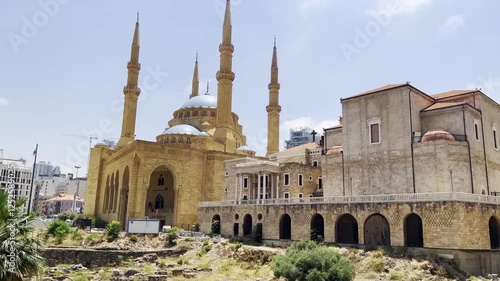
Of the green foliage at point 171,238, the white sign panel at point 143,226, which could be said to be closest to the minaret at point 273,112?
the white sign panel at point 143,226

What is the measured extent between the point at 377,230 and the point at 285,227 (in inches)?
326

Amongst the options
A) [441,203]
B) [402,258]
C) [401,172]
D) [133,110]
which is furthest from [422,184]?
[133,110]

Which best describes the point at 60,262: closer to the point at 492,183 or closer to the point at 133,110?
the point at 133,110

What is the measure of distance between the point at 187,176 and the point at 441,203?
1141 inches

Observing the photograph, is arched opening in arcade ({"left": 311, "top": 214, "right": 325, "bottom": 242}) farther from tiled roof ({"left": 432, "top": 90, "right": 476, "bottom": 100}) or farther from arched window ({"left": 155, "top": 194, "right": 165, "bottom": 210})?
arched window ({"left": 155, "top": 194, "right": 165, "bottom": 210})

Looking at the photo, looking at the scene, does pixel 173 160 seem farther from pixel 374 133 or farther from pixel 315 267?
pixel 315 267

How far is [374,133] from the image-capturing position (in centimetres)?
3425

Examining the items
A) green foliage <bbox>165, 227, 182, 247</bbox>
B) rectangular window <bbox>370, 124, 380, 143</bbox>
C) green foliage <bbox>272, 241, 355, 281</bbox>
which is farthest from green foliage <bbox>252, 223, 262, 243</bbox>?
rectangular window <bbox>370, 124, 380, 143</bbox>

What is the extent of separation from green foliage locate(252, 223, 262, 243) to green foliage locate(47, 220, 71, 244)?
1709 cm

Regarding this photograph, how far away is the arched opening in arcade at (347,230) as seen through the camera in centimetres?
3353

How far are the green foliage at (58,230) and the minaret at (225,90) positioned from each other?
21.8 metres

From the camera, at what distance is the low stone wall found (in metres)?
32.4

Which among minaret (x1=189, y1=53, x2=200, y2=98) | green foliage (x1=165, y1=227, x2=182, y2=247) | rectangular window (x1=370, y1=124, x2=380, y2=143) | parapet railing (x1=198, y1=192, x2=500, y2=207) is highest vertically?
minaret (x1=189, y1=53, x2=200, y2=98)

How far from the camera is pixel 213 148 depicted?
54031 millimetres
